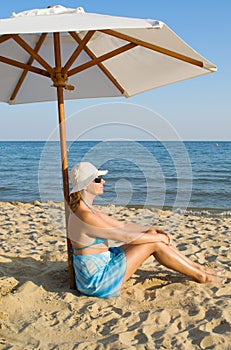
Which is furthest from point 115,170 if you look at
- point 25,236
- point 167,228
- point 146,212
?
point 25,236

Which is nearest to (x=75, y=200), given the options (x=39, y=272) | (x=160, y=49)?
(x=39, y=272)

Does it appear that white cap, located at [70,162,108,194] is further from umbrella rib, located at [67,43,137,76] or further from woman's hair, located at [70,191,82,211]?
umbrella rib, located at [67,43,137,76]

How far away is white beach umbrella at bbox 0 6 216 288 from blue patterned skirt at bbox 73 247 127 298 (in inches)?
13.0

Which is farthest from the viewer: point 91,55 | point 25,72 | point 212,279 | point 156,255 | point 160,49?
point 25,72

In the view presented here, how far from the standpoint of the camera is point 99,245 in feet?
11.4

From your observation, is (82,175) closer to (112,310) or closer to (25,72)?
(112,310)

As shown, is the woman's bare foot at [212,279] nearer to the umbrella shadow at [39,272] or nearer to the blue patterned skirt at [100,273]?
the blue patterned skirt at [100,273]

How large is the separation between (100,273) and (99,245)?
0.23 m

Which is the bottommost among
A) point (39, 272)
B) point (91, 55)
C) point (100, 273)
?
point (39, 272)

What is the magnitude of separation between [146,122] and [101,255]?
119 centimetres

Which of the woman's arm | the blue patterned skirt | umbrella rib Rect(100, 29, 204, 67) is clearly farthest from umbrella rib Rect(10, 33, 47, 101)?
the blue patterned skirt

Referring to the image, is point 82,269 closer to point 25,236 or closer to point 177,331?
point 177,331

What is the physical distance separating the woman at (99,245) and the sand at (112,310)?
0.19 m

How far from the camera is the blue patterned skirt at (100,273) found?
3.43m
